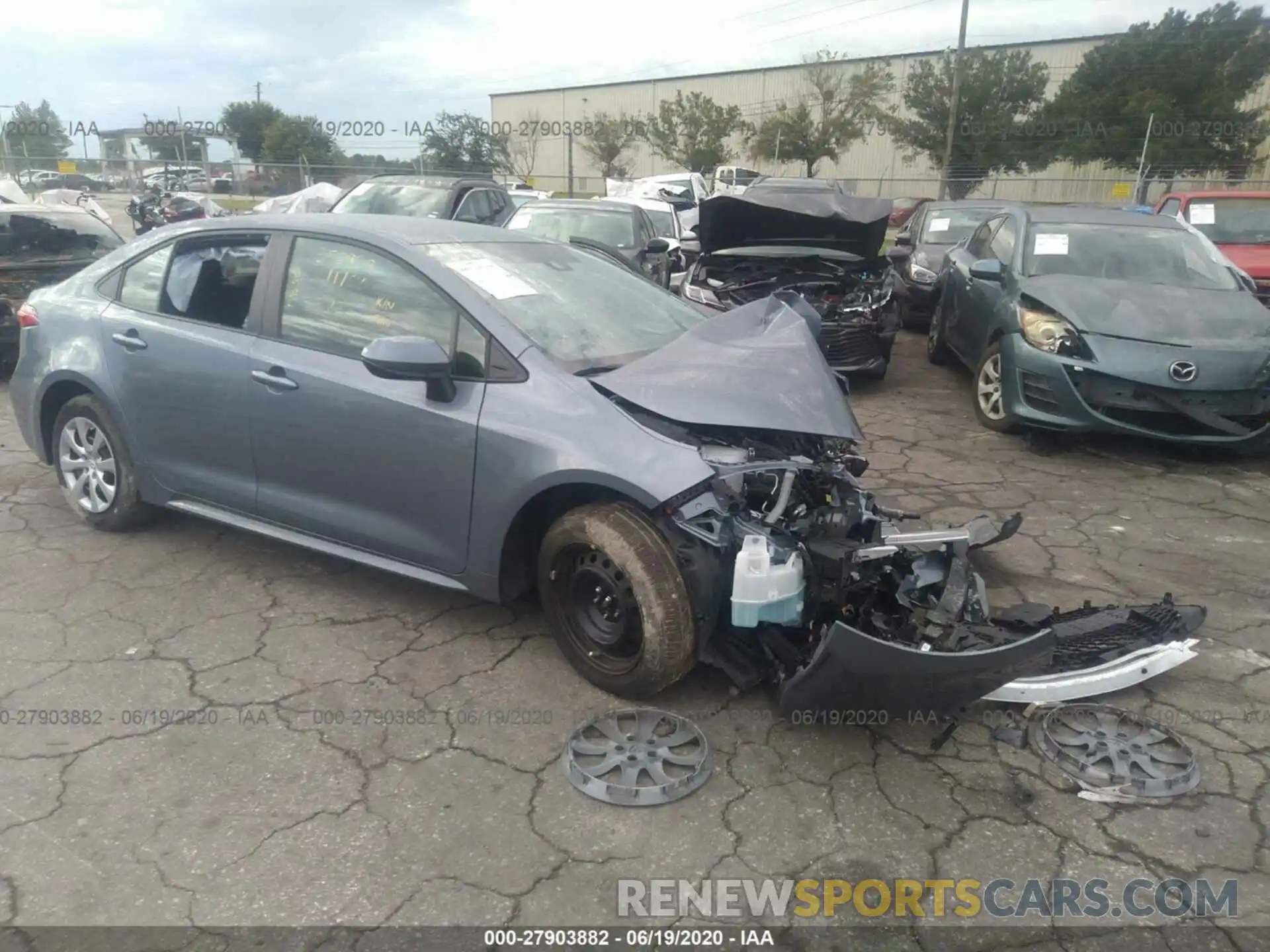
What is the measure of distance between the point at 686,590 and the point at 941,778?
965 millimetres

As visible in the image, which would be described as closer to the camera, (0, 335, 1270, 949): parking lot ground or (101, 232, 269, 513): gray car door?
(0, 335, 1270, 949): parking lot ground

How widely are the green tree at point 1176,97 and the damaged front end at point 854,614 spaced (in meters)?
31.6

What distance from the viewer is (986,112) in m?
35.0

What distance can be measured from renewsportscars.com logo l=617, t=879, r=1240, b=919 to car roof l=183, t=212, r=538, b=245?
8.34 ft

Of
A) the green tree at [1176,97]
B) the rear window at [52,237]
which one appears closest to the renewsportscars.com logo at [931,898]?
the rear window at [52,237]

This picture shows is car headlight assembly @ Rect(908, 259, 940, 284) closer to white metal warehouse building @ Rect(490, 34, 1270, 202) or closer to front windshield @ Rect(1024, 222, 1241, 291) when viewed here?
front windshield @ Rect(1024, 222, 1241, 291)

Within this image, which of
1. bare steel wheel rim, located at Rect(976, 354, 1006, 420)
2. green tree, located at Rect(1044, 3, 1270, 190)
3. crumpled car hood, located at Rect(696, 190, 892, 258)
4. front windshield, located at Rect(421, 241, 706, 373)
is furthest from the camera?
green tree, located at Rect(1044, 3, 1270, 190)

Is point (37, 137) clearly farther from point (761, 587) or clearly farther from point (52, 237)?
point (761, 587)

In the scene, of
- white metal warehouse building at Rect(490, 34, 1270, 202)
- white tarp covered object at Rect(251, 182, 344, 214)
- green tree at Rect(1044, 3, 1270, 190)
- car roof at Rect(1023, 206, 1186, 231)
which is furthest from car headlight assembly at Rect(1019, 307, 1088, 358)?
green tree at Rect(1044, 3, 1270, 190)

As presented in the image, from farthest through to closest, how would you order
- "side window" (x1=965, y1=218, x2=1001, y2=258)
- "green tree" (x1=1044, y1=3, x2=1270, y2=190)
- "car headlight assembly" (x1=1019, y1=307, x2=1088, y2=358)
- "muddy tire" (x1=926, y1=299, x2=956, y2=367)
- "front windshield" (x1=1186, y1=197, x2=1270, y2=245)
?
"green tree" (x1=1044, y1=3, x2=1270, y2=190) < "front windshield" (x1=1186, y1=197, x2=1270, y2=245) < "muddy tire" (x1=926, y1=299, x2=956, y2=367) < "side window" (x1=965, y1=218, x2=1001, y2=258) < "car headlight assembly" (x1=1019, y1=307, x2=1088, y2=358)

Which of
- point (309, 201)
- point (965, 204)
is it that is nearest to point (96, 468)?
point (965, 204)

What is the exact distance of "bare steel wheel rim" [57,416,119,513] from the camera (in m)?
4.38

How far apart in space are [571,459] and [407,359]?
67cm

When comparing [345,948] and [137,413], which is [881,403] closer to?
[137,413]
